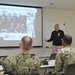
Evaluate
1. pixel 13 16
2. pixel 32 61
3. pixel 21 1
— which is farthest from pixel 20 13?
pixel 32 61

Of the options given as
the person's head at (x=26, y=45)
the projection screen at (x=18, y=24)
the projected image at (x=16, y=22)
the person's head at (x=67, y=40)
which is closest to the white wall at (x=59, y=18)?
the projection screen at (x=18, y=24)

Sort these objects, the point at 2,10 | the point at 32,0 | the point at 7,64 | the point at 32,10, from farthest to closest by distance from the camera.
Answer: the point at 32,10, the point at 2,10, the point at 32,0, the point at 7,64

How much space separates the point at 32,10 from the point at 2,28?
1.39m

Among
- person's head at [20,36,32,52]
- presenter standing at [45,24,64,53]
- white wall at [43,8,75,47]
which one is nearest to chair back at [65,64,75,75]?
person's head at [20,36,32,52]

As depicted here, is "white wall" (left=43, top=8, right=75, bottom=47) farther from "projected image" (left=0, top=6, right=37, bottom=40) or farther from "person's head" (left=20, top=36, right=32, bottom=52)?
"person's head" (left=20, top=36, right=32, bottom=52)

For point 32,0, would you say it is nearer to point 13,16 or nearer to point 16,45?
point 13,16

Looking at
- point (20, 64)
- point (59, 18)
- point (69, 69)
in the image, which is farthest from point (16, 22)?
point (20, 64)

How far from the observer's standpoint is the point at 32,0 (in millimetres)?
6203

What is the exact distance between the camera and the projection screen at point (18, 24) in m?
6.86

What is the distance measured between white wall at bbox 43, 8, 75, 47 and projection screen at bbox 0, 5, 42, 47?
0.83 feet

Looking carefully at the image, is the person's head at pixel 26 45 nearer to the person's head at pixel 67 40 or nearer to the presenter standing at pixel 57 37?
the person's head at pixel 67 40

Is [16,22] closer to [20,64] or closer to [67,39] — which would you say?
[67,39]

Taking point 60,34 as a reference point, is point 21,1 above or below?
above

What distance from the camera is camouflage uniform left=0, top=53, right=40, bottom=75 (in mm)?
2400
